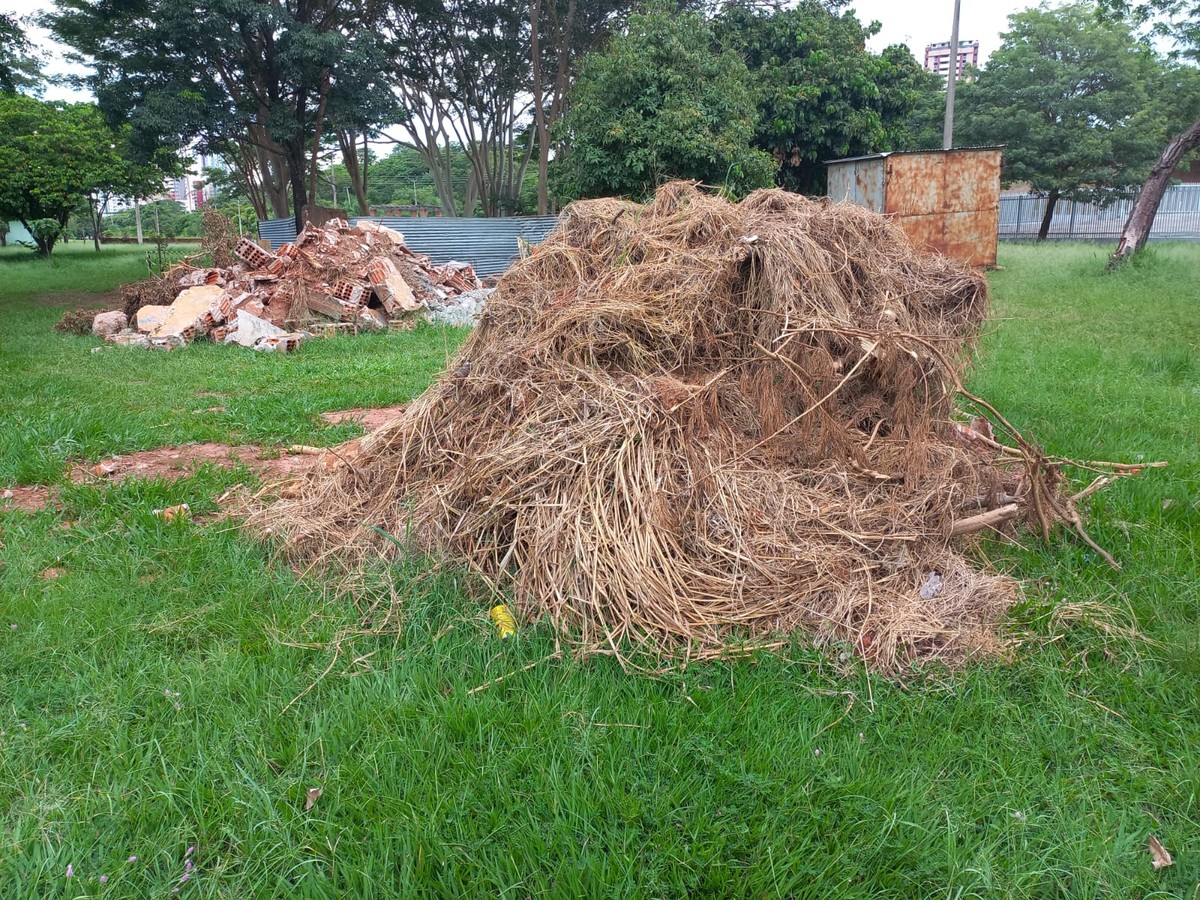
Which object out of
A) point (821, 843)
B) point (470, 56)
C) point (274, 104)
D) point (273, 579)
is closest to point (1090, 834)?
point (821, 843)

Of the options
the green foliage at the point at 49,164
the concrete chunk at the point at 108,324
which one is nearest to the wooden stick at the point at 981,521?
the concrete chunk at the point at 108,324

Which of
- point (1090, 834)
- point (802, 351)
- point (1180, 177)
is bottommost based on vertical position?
point (1090, 834)

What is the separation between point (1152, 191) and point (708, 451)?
15744mm

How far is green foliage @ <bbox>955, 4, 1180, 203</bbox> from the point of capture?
1202 inches

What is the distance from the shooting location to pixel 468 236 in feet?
59.3

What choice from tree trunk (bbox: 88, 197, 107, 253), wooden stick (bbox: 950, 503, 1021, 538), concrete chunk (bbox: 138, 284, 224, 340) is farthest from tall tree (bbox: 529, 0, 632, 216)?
tree trunk (bbox: 88, 197, 107, 253)

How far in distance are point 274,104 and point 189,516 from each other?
17.8m

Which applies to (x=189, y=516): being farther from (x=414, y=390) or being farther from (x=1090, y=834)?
(x=1090, y=834)

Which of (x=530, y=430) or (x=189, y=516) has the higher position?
(x=530, y=430)

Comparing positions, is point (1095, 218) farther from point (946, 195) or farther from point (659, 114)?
point (659, 114)

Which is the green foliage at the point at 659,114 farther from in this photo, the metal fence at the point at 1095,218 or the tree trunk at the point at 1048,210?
the metal fence at the point at 1095,218

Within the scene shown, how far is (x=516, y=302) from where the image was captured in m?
4.39

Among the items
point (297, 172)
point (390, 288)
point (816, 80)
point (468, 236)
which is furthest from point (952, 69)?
point (297, 172)

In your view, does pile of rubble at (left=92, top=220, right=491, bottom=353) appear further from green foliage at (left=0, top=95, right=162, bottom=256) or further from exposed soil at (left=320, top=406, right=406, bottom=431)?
green foliage at (left=0, top=95, right=162, bottom=256)
